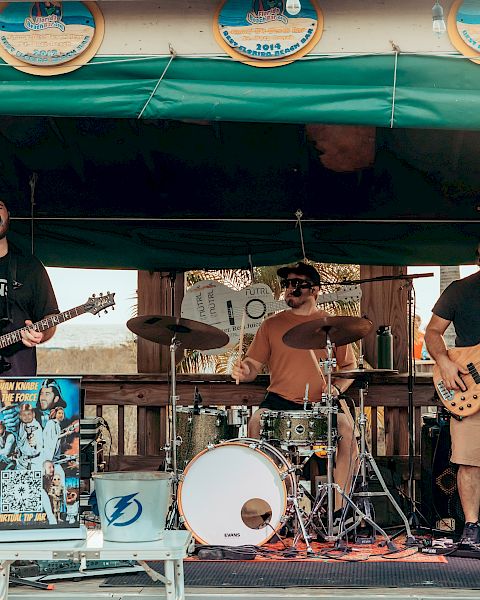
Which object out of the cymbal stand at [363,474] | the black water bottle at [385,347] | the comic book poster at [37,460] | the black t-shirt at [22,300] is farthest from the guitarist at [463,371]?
the comic book poster at [37,460]

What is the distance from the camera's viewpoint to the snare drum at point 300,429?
6762mm

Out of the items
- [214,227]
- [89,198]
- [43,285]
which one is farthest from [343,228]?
[43,285]

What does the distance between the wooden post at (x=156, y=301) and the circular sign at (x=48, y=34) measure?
310cm

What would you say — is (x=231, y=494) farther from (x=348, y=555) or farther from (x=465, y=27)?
(x=465, y=27)

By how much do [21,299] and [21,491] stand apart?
6.58ft

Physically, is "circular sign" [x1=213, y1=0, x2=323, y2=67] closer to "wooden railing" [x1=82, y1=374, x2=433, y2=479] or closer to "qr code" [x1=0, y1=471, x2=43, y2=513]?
"qr code" [x1=0, y1=471, x2=43, y2=513]

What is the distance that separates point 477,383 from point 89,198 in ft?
11.1

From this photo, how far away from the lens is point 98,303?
5.99 m

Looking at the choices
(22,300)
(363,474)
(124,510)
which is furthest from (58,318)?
(363,474)

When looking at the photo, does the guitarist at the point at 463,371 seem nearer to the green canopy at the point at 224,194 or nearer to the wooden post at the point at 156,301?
the green canopy at the point at 224,194

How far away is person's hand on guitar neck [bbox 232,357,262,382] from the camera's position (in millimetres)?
7668

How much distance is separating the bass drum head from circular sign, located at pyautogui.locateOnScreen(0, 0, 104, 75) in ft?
8.39

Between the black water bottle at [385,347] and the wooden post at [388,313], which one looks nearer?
the black water bottle at [385,347]

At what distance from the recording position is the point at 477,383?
6.47 meters
